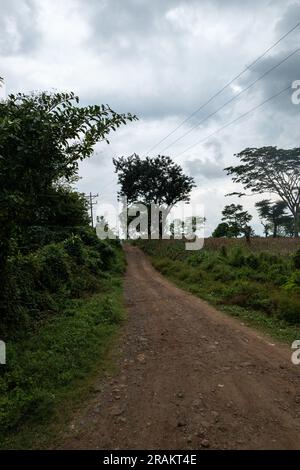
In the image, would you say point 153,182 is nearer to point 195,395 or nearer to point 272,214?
point 272,214

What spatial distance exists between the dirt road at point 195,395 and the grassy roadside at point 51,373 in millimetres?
317

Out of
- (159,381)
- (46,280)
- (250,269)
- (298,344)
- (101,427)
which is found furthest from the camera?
(250,269)

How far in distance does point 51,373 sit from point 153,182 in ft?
116

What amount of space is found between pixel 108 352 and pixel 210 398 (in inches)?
110

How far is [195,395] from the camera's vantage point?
5141 millimetres

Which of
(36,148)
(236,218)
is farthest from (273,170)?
(36,148)

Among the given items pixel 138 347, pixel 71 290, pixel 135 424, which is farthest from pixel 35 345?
pixel 71 290

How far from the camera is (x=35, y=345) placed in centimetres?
708

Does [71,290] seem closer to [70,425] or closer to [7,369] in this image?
[7,369]

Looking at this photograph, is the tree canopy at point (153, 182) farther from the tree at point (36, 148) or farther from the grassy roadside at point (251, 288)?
the tree at point (36, 148)

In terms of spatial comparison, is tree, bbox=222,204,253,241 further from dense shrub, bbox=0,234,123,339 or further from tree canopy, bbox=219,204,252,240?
dense shrub, bbox=0,234,123,339

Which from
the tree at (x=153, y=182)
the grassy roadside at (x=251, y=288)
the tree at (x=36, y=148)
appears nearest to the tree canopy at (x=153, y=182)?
the tree at (x=153, y=182)

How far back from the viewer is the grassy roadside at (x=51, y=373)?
4473mm

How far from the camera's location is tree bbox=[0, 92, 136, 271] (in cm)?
567
